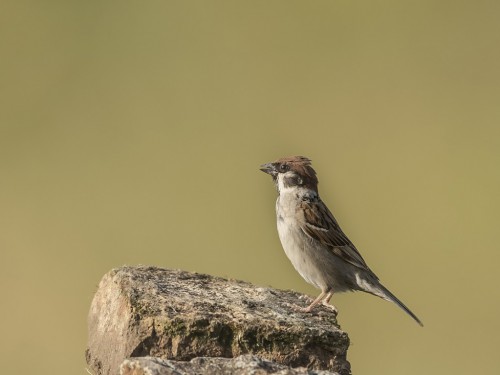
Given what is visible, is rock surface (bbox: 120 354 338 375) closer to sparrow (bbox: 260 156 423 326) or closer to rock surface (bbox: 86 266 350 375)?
rock surface (bbox: 86 266 350 375)

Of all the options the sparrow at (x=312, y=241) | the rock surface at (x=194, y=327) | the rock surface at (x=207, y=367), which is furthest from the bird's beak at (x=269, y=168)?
the rock surface at (x=207, y=367)

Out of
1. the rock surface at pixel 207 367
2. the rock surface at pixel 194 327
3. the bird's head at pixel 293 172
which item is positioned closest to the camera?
the rock surface at pixel 207 367

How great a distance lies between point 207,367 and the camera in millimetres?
2486

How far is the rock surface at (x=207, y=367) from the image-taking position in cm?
234

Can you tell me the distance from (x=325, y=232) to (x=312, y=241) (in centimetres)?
9

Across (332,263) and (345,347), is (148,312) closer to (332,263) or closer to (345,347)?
(345,347)


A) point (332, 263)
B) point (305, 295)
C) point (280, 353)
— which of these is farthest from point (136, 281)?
point (332, 263)

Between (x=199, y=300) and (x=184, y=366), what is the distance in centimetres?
74

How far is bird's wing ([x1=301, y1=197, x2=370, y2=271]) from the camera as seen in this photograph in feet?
15.6

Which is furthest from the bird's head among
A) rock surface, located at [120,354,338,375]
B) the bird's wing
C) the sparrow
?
rock surface, located at [120,354,338,375]

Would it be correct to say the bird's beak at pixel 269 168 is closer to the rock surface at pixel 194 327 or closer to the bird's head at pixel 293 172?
the bird's head at pixel 293 172

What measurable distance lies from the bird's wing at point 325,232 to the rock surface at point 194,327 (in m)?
1.30

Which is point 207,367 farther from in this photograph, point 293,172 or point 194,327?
point 293,172

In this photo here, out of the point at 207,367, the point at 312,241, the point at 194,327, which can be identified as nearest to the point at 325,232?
the point at 312,241
